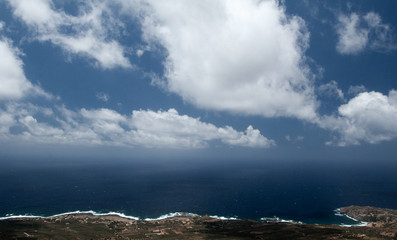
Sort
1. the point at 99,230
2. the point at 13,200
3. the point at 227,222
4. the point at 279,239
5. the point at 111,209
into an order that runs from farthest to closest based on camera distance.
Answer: the point at 13,200 → the point at 111,209 → the point at 227,222 → the point at 99,230 → the point at 279,239

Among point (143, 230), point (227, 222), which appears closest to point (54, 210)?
point (143, 230)

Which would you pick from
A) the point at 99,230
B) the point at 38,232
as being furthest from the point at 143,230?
the point at 38,232

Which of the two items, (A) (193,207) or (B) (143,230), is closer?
(B) (143,230)

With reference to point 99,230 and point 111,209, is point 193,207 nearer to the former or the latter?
point 111,209

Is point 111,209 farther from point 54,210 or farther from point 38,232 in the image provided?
point 38,232

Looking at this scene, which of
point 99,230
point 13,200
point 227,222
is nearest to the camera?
point 99,230

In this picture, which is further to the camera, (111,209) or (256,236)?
(111,209)
